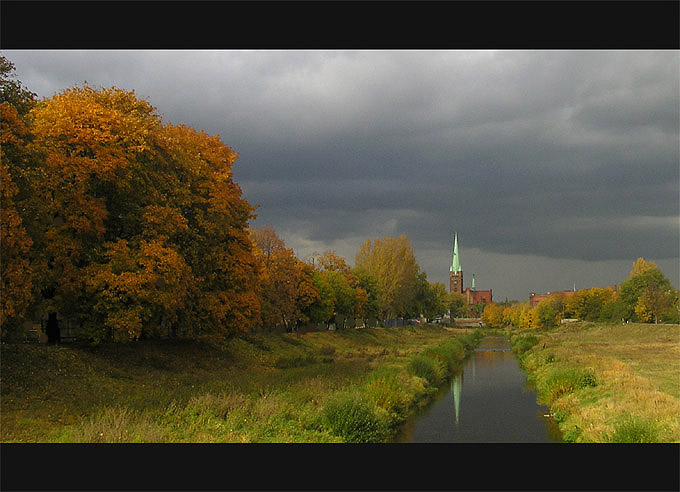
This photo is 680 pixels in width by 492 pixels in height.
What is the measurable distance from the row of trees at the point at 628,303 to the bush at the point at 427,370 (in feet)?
216

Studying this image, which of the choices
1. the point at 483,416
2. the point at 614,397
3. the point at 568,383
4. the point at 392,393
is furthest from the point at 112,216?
the point at 614,397

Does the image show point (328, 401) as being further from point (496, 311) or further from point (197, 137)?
point (496, 311)

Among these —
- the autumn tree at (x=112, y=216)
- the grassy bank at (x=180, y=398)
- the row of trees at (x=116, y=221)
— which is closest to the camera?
the grassy bank at (x=180, y=398)

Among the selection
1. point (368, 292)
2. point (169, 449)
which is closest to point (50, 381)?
point (169, 449)

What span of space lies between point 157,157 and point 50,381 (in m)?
13.6

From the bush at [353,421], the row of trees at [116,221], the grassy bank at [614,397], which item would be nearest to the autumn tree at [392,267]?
the grassy bank at [614,397]

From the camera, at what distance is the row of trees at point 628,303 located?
3748 inches

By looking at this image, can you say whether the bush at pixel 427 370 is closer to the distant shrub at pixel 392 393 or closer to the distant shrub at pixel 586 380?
the distant shrub at pixel 392 393

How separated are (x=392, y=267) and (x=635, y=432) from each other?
3142 inches

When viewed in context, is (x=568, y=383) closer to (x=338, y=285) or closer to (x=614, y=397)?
(x=614, y=397)

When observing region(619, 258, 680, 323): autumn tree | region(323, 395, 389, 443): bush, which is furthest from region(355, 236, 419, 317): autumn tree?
region(323, 395, 389, 443): bush

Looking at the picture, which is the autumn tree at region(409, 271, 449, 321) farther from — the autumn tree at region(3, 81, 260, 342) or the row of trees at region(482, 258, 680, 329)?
the autumn tree at region(3, 81, 260, 342)

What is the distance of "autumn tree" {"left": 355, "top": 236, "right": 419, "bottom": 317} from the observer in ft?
315

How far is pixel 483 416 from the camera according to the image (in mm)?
29094
